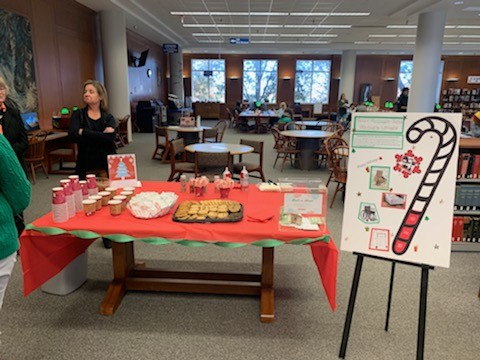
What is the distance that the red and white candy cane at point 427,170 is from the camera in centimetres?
170

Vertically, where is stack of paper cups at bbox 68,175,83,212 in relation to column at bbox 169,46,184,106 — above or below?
below

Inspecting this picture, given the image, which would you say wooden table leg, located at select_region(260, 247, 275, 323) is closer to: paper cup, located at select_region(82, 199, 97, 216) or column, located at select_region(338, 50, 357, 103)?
paper cup, located at select_region(82, 199, 97, 216)

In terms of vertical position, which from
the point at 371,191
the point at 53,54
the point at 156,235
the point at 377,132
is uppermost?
the point at 53,54

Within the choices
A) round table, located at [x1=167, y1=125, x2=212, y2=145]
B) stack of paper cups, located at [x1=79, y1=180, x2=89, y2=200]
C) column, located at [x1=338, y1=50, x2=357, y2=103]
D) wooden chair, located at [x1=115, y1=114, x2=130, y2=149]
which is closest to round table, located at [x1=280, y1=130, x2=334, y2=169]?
round table, located at [x1=167, y1=125, x2=212, y2=145]

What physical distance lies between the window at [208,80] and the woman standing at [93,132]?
1675 cm

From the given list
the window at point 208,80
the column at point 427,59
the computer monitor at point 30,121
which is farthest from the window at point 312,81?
the computer monitor at point 30,121

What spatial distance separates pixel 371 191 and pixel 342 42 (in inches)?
572

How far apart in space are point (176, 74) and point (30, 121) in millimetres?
10993

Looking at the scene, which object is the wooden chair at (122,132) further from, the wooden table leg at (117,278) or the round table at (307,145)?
the wooden table leg at (117,278)

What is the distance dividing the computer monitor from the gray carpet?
3.90 m

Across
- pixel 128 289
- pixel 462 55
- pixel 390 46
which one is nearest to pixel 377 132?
pixel 128 289

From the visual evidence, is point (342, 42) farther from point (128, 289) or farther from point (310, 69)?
point (128, 289)

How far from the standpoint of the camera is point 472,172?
3.53m

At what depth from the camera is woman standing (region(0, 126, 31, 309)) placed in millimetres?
1442
